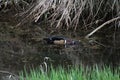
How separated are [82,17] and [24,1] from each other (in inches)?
47.6

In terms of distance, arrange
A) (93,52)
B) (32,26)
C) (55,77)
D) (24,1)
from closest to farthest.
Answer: (55,77), (93,52), (32,26), (24,1)

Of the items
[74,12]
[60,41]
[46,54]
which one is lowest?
[46,54]

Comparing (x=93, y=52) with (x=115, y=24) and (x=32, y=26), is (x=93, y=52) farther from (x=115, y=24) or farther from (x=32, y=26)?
(x=32, y=26)

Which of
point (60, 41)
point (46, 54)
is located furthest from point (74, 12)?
point (46, 54)

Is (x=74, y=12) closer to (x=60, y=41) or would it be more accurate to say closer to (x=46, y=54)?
(x=60, y=41)

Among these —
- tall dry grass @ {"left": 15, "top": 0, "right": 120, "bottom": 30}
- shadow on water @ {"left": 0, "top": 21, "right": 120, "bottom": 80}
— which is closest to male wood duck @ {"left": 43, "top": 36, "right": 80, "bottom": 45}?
shadow on water @ {"left": 0, "top": 21, "right": 120, "bottom": 80}

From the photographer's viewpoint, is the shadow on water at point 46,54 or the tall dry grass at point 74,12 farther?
the tall dry grass at point 74,12

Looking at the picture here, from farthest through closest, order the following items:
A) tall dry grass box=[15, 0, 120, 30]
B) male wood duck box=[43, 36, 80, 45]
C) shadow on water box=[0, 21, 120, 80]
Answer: tall dry grass box=[15, 0, 120, 30] < male wood duck box=[43, 36, 80, 45] < shadow on water box=[0, 21, 120, 80]

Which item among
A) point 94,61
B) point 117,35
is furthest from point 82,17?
point 94,61

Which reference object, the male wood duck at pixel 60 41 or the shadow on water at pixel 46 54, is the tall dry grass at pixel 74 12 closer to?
the male wood duck at pixel 60 41

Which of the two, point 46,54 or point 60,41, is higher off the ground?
point 60,41

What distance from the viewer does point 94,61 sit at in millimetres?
4715

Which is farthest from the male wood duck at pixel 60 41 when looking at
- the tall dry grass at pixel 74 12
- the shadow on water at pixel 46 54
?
the tall dry grass at pixel 74 12

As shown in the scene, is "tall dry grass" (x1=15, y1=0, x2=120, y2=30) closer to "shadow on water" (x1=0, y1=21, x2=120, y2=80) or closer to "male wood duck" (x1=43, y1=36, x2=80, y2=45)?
"male wood duck" (x1=43, y1=36, x2=80, y2=45)
